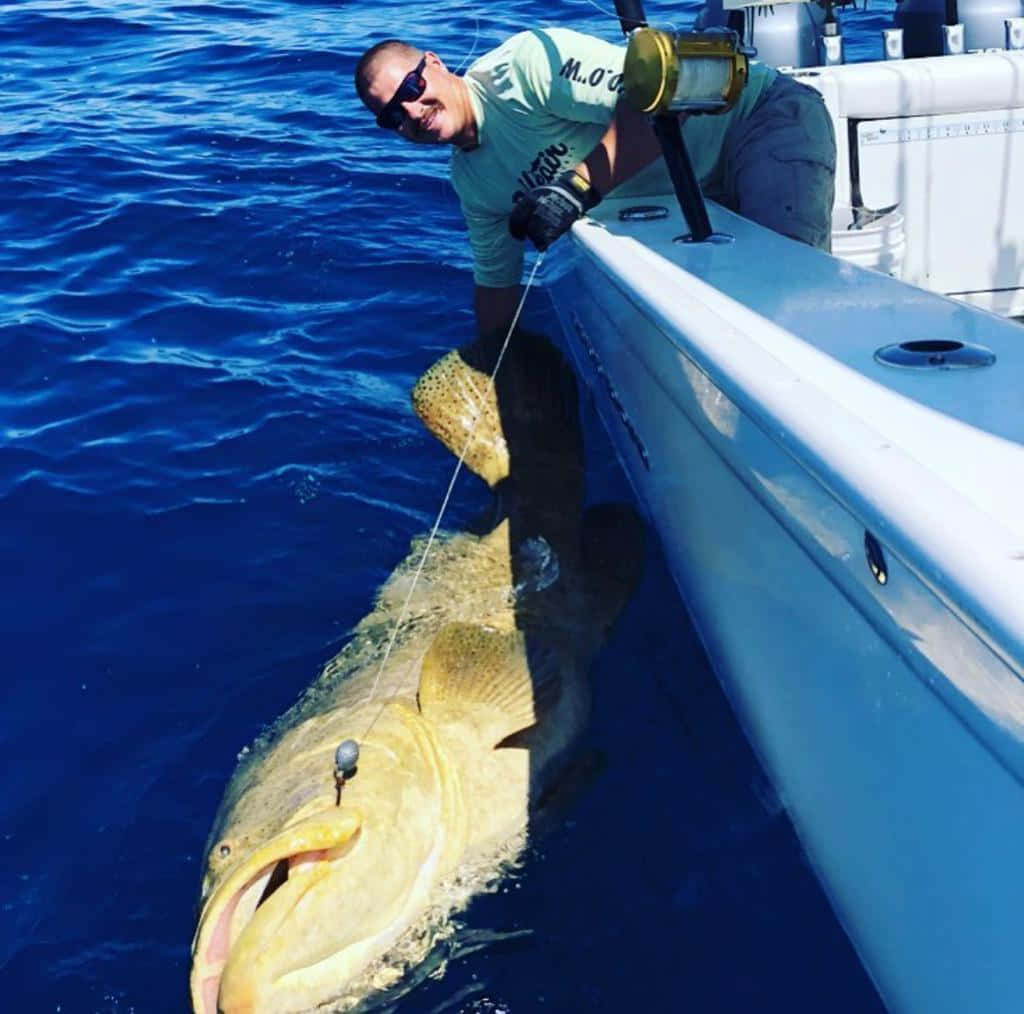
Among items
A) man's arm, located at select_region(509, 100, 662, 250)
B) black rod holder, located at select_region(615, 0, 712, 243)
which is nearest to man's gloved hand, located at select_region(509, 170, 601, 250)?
man's arm, located at select_region(509, 100, 662, 250)

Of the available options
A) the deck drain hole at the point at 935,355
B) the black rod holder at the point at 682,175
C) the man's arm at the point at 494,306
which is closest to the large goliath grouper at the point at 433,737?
the man's arm at the point at 494,306

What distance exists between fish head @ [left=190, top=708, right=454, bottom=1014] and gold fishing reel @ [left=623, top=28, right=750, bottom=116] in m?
1.84

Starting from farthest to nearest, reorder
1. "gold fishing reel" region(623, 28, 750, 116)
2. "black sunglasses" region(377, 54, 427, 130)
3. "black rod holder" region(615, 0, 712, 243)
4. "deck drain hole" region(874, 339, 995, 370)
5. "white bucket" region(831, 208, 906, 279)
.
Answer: "white bucket" region(831, 208, 906, 279), "black sunglasses" region(377, 54, 427, 130), "black rod holder" region(615, 0, 712, 243), "gold fishing reel" region(623, 28, 750, 116), "deck drain hole" region(874, 339, 995, 370)

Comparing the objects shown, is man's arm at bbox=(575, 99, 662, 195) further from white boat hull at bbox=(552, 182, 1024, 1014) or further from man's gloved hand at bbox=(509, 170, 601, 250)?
white boat hull at bbox=(552, 182, 1024, 1014)

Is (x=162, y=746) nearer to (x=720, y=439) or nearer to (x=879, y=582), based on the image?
(x=720, y=439)

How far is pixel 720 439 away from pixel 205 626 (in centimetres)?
223

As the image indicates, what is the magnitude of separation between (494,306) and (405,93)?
42.3 inches

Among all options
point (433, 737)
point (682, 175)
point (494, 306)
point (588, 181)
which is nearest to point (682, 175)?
point (682, 175)

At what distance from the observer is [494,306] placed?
5059 millimetres

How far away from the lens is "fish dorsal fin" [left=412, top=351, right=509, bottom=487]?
15.0ft

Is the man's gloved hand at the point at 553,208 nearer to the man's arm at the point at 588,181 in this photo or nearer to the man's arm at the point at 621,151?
the man's arm at the point at 588,181

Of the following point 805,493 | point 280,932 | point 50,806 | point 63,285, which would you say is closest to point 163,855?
point 50,806

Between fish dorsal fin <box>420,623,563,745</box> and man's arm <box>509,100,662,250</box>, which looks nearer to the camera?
fish dorsal fin <box>420,623,563,745</box>

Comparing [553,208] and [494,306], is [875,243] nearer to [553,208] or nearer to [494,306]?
[494,306]
